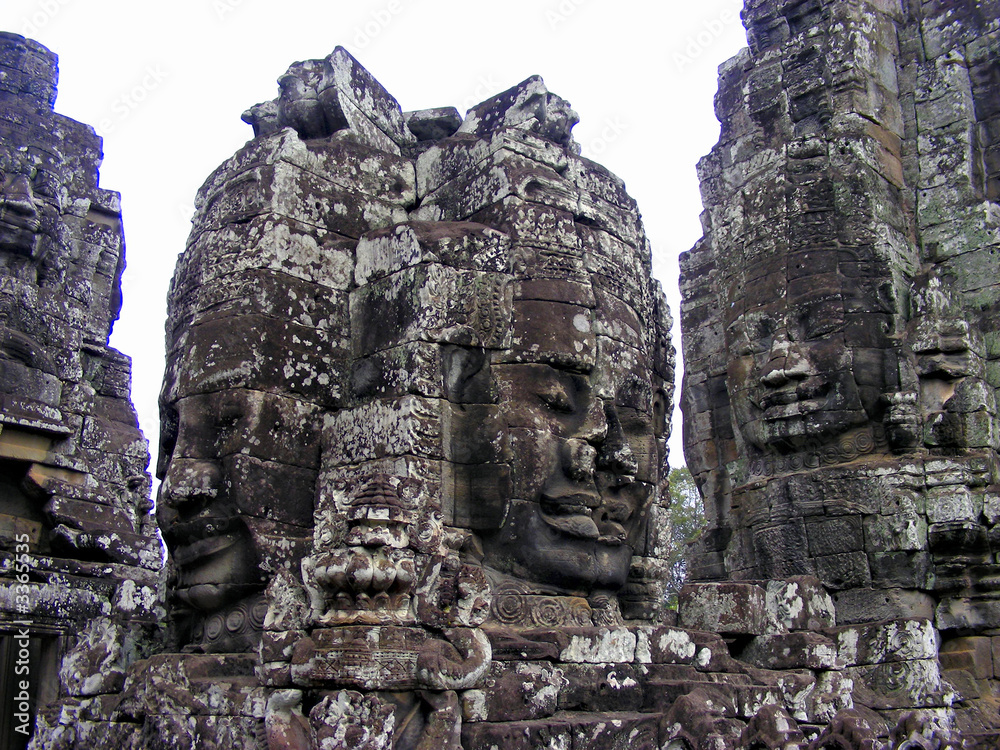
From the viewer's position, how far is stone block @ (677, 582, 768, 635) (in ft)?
24.2

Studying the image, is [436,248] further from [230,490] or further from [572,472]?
[230,490]

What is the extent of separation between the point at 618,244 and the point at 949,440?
4897mm

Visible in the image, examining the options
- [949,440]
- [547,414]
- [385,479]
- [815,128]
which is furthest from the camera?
[815,128]

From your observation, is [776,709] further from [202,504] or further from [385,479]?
[202,504]

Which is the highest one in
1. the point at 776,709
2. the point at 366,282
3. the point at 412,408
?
the point at 366,282

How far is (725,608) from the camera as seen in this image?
7.47 meters

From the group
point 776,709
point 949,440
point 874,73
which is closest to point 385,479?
point 776,709

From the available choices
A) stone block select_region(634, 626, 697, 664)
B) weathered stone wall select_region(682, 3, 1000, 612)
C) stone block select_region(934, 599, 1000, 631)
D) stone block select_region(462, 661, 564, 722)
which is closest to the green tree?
weathered stone wall select_region(682, 3, 1000, 612)

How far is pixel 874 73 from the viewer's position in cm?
1175

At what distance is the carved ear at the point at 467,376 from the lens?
6277 millimetres

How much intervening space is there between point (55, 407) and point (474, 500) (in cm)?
Result: 737

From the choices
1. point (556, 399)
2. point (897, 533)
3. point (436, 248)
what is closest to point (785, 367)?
point (897, 533)

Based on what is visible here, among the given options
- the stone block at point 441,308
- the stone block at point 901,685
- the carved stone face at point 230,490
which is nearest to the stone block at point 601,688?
the carved stone face at point 230,490

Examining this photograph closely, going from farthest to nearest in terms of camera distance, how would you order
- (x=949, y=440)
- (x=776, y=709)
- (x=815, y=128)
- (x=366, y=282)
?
(x=815, y=128) < (x=949, y=440) < (x=366, y=282) < (x=776, y=709)
